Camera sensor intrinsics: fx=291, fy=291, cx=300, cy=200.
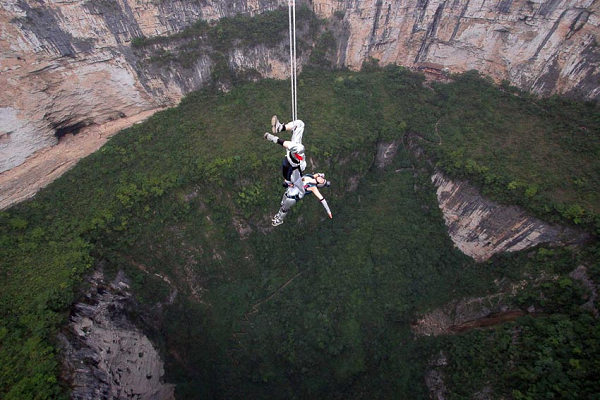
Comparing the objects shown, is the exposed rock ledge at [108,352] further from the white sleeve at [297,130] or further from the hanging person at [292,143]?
the white sleeve at [297,130]

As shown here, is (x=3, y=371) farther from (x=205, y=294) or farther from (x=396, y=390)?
(x=396, y=390)

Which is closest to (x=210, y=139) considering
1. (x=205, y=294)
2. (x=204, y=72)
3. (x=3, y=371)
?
(x=204, y=72)

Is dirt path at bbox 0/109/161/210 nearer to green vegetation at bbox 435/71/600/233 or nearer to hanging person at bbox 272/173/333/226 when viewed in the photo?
hanging person at bbox 272/173/333/226

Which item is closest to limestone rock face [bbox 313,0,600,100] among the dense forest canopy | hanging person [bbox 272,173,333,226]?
the dense forest canopy

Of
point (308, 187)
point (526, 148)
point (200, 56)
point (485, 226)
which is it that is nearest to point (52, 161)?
point (200, 56)

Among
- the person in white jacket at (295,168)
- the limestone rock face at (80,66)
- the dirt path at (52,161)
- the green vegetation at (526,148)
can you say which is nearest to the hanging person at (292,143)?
the person in white jacket at (295,168)

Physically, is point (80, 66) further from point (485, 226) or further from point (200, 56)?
point (485, 226)
